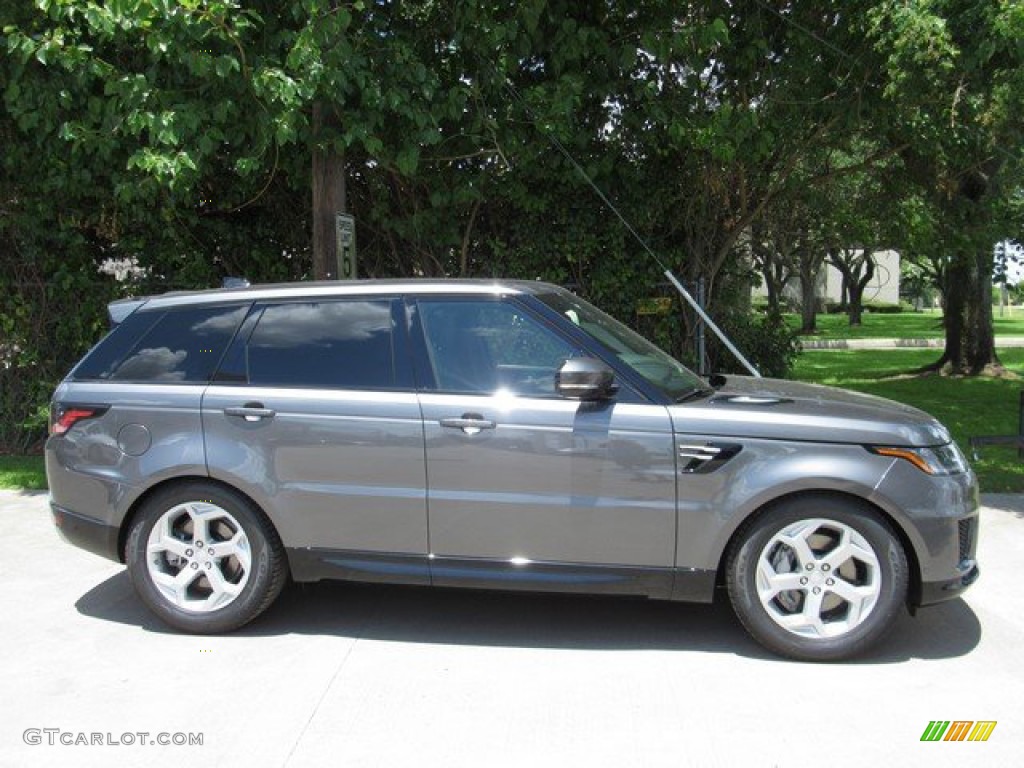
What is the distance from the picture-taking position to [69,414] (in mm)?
4879

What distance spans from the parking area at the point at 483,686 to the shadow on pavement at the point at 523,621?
15mm

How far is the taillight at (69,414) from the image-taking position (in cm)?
483

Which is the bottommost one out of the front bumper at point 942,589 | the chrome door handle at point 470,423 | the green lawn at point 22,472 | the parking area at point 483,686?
Result: the parking area at point 483,686

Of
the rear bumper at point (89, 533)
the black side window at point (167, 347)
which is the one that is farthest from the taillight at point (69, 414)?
the rear bumper at point (89, 533)

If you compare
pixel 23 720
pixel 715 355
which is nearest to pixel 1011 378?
pixel 715 355

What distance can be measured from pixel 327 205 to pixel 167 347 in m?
3.32

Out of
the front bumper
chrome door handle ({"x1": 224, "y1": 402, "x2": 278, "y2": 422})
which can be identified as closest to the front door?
chrome door handle ({"x1": 224, "y1": 402, "x2": 278, "y2": 422})

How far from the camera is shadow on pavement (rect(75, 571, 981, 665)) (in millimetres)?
4570

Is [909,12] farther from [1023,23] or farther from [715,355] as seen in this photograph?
[715,355]

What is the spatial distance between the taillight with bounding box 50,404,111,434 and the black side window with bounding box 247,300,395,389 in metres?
0.87

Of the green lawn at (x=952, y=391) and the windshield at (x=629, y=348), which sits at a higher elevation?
the windshield at (x=629, y=348)

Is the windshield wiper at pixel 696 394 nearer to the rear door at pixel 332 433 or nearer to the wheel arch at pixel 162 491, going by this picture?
the rear door at pixel 332 433

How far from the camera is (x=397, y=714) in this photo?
Answer: 3.87 meters

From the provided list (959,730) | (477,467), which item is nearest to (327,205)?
(477,467)
